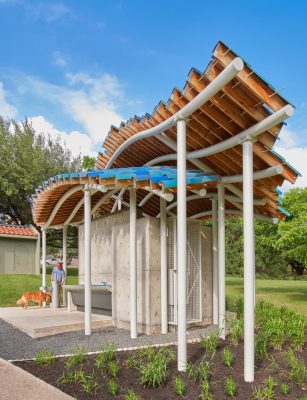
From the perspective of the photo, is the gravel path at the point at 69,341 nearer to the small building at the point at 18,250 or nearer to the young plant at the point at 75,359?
the young plant at the point at 75,359

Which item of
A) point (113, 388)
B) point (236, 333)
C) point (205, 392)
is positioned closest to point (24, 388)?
point (113, 388)

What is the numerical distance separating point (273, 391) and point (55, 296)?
9.67 meters

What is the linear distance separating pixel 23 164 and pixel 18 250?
928 cm

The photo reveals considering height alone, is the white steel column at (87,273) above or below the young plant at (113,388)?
above

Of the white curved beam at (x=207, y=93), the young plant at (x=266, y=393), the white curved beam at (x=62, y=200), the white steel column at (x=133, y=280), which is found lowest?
the young plant at (x=266, y=393)

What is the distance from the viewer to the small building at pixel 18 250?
82.6ft

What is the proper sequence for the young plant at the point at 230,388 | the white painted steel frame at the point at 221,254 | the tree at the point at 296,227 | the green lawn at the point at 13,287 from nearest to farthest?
the young plant at the point at 230,388 < the white painted steel frame at the point at 221,254 < the green lawn at the point at 13,287 < the tree at the point at 296,227

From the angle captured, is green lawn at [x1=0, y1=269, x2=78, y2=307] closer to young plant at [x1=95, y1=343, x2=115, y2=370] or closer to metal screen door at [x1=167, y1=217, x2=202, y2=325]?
metal screen door at [x1=167, y1=217, x2=202, y2=325]

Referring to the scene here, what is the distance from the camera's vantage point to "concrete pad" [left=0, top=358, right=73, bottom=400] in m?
5.12

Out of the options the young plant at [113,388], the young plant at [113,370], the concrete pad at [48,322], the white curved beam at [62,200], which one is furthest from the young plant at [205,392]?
the white curved beam at [62,200]

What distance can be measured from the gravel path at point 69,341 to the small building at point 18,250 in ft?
53.2

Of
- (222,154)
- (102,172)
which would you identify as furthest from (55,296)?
(222,154)

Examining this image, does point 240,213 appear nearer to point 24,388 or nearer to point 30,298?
point 30,298

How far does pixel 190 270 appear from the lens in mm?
9805
